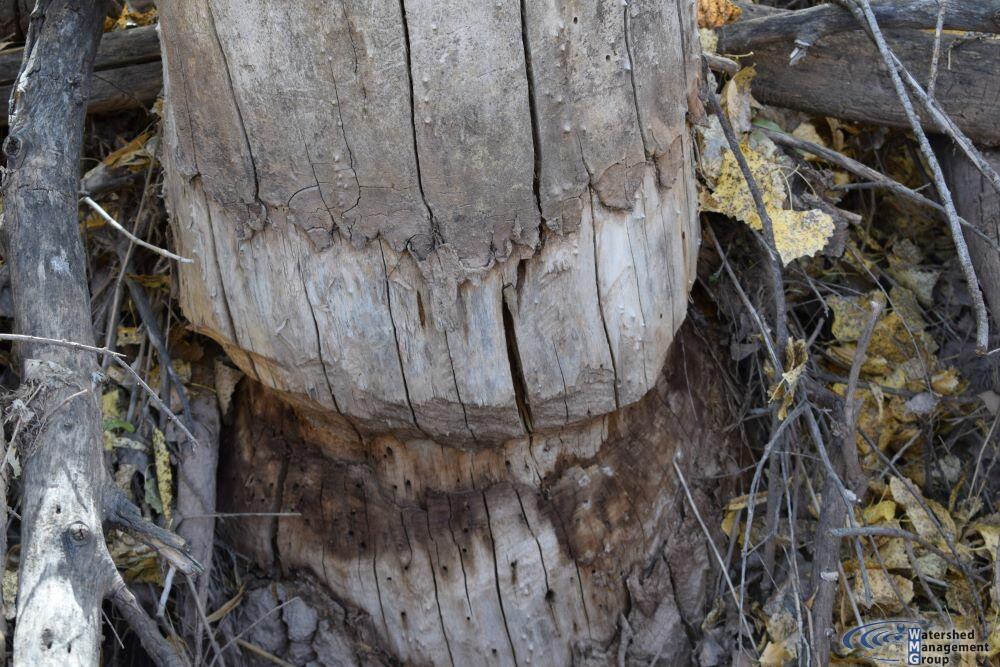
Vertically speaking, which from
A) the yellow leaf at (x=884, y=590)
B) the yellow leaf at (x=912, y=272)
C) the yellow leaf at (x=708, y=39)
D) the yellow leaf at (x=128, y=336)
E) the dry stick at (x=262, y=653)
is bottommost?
the yellow leaf at (x=884, y=590)

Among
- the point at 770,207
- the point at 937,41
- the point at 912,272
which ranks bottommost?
the point at 912,272

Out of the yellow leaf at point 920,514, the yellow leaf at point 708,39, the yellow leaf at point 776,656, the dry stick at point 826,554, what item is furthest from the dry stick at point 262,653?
the yellow leaf at point 708,39

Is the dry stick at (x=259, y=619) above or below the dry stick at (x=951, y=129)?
below

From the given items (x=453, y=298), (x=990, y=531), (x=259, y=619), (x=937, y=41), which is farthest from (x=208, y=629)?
(x=937, y=41)

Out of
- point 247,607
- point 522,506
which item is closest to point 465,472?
point 522,506

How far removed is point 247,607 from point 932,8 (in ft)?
7.83

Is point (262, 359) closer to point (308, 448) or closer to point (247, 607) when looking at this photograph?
point (308, 448)

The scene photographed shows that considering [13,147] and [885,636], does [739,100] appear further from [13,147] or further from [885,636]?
[13,147]

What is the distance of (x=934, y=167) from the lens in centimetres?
218

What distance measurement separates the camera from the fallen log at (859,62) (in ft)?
8.11

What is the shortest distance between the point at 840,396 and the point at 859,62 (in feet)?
3.03

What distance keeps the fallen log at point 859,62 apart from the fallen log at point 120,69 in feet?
5.24

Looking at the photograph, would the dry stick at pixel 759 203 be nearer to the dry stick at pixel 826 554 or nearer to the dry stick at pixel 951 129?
the dry stick at pixel 826 554

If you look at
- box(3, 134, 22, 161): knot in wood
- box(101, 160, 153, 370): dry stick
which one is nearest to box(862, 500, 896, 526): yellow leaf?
box(101, 160, 153, 370): dry stick
